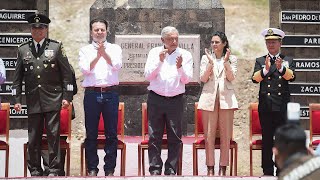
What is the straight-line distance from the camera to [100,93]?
10.4 m

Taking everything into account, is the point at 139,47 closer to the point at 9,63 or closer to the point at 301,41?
the point at 9,63

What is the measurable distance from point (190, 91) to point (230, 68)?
4.42 m

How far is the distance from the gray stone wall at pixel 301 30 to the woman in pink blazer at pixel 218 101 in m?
4.66

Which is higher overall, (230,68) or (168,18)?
(168,18)

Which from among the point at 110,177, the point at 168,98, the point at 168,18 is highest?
the point at 168,18

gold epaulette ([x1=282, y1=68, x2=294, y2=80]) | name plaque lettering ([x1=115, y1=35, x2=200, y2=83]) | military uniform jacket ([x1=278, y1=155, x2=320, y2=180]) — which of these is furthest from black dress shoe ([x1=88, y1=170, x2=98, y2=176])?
military uniform jacket ([x1=278, y1=155, x2=320, y2=180])

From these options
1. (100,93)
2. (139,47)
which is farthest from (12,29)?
(100,93)

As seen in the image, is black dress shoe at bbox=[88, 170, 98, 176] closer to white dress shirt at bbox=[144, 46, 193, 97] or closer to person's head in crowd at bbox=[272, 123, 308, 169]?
white dress shirt at bbox=[144, 46, 193, 97]

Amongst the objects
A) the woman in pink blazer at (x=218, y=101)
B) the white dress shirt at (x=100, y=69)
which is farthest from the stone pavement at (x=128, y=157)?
the white dress shirt at (x=100, y=69)

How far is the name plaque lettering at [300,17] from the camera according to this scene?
1501cm

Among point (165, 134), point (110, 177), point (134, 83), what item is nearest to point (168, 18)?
point (134, 83)

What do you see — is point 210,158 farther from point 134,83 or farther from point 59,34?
point 59,34

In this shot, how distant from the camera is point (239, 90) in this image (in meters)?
21.1

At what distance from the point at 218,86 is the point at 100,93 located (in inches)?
56.5
